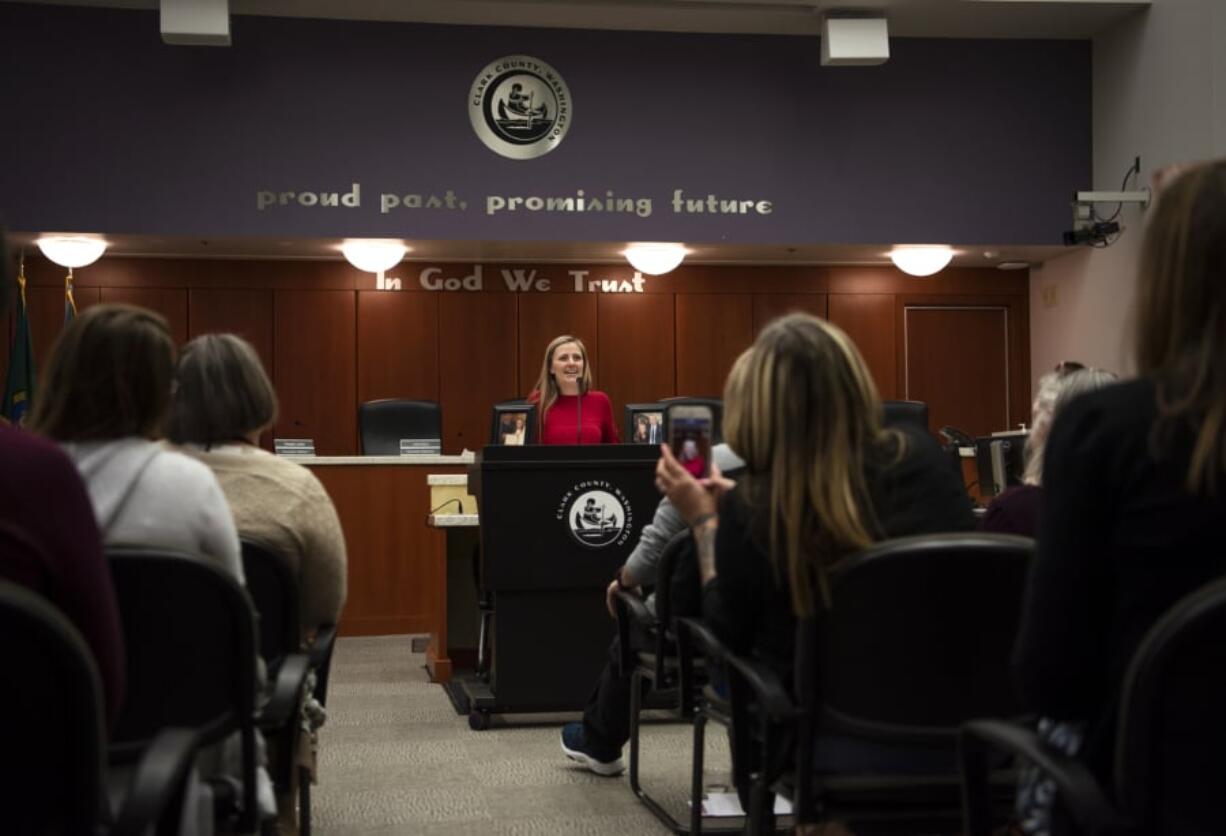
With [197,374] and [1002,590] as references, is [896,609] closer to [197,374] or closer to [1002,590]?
[1002,590]

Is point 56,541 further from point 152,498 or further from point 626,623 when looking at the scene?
point 626,623

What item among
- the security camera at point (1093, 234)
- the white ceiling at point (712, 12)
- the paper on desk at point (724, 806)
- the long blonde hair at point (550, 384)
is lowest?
Result: the paper on desk at point (724, 806)

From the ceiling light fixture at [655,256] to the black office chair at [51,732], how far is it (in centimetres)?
883

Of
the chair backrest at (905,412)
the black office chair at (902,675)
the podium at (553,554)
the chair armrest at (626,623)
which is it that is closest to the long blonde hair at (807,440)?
the black office chair at (902,675)

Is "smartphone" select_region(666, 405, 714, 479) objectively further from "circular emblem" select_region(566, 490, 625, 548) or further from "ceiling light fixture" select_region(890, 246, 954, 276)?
"ceiling light fixture" select_region(890, 246, 954, 276)

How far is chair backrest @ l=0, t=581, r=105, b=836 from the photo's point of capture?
1.53m

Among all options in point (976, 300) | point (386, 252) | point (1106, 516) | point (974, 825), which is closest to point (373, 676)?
point (386, 252)

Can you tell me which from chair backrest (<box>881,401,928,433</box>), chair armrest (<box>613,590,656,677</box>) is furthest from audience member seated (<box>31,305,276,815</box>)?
chair backrest (<box>881,401,928,433</box>)

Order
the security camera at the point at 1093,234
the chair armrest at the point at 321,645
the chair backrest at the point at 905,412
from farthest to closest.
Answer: the security camera at the point at 1093,234 → the chair backrest at the point at 905,412 → the chair armrest at the point at 321,645

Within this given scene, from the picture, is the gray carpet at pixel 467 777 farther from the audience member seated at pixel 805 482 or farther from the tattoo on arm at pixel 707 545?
the audience member seated at pixel 805 482

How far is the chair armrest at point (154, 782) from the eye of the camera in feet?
5.49

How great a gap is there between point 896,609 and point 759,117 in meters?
8.12

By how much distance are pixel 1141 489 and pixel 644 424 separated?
4.40 meters

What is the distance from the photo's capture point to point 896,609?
2322mm
